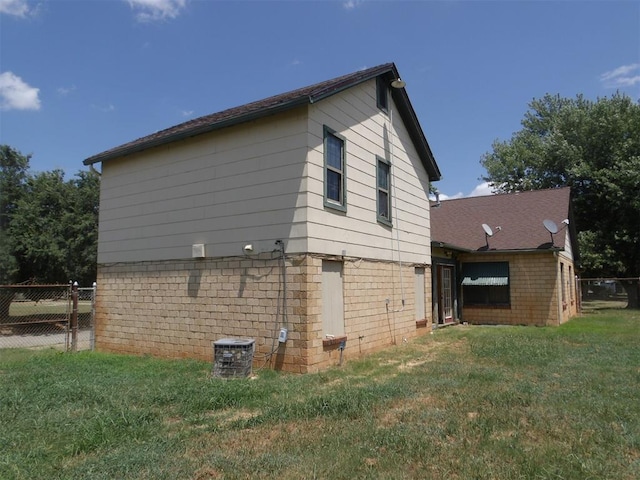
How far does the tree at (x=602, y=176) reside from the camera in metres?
24.2

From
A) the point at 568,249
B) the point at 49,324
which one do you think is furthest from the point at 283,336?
the point at 49,324

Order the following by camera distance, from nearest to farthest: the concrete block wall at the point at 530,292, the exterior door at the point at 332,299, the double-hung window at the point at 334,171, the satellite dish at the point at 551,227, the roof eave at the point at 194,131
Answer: the roof eave at the point at 194,131
the exterior door at the point at 332,299
the double-hung window at the point at 334,171
the satellite dish at the point at 551,227
the concrete block wall at the point at 530,292

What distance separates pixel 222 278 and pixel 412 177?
22.2 ft

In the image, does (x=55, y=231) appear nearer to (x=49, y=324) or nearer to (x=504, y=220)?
(x=49, y=324)

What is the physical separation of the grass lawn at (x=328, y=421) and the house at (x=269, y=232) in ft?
3.18

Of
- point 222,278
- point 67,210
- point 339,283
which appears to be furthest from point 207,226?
point 67,210

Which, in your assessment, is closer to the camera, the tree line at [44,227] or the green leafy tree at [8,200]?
the green leafy tree at [8,200]

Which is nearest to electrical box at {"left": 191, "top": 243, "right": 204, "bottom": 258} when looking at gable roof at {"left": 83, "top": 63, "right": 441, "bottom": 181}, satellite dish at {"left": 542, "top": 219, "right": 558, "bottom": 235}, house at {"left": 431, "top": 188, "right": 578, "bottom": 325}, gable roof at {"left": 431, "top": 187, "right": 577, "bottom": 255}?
gable roof at {"left": 83, "top": 63, "right": 441, "bottom": 181}

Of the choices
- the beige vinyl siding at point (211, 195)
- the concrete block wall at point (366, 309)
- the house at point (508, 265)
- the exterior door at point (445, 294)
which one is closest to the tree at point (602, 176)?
the house at point (508, 265)

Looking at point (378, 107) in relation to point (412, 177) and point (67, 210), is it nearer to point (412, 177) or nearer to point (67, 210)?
point (412, 177)

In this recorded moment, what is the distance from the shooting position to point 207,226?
9664 millimetres

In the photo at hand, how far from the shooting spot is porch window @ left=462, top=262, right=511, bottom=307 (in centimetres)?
1759

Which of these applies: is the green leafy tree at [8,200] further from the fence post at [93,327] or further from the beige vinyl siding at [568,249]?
the beige vinyl siding at [568,249]

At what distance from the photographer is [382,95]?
Answer: 11.9 meters
